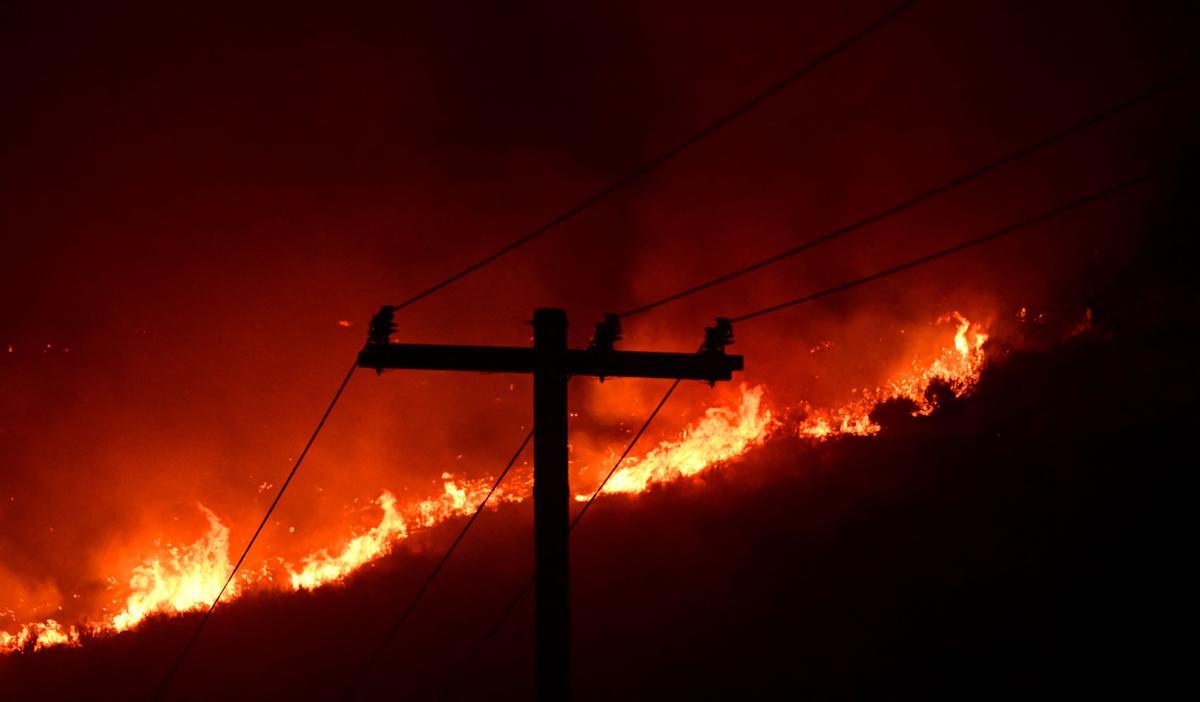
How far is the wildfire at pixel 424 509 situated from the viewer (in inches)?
969

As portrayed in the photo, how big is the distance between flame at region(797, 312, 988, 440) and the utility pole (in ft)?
56.1

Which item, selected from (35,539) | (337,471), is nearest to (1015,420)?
(337,471)

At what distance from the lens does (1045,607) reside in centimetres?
2489

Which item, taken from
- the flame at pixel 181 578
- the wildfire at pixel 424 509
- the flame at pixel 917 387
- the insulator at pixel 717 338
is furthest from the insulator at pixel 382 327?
the flame at pixel 917 387

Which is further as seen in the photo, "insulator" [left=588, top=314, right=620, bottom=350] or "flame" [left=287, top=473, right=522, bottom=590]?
"flame" [left=287, top=473, right=522, bottom=590]

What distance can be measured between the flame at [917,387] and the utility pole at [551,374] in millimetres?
17096

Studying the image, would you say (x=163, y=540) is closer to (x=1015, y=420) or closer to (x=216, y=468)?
→ (x=216, y=468)

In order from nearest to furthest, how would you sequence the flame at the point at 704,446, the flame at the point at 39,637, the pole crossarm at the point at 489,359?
the pole crossarm at the point at 489,359 < the flame at the point at 39,637 < the flame at the point at 704,446

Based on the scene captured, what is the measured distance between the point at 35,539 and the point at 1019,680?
2577 cm

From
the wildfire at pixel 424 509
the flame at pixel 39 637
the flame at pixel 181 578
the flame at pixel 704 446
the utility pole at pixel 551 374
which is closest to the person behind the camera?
the utility pole at pixel 551 374

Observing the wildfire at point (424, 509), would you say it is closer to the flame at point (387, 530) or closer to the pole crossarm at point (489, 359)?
the flame at point (387, 530)

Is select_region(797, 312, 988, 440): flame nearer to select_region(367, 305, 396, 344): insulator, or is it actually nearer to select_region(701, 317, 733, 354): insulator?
select_region(701, 317, 733, 354): insulator

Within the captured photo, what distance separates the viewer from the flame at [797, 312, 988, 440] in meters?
26.0

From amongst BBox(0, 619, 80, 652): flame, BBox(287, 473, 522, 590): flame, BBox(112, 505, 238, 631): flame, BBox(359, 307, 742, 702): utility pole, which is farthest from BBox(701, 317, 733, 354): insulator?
BBox(0, 619, 80, 652): flame
